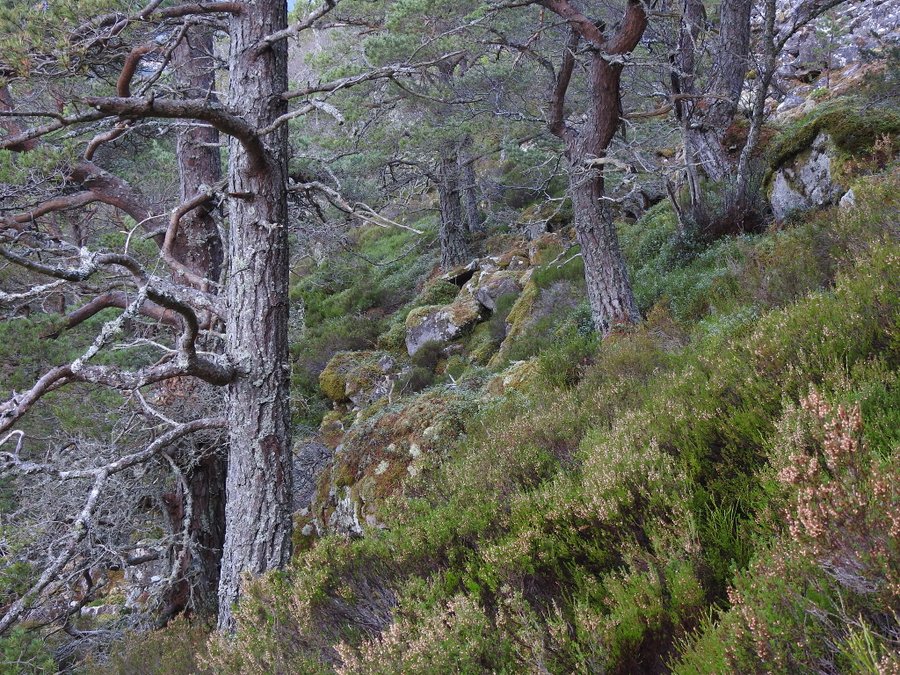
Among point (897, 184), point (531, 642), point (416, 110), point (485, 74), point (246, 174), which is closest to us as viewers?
point (531, 642)

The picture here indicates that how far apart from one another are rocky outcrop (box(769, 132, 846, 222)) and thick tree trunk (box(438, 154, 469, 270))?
335 inches

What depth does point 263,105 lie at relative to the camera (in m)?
4.76

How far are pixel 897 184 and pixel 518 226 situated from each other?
37.9 feet

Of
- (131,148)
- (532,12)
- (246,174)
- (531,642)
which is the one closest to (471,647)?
(531,642)

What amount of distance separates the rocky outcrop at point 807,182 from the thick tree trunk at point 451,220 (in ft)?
27.9

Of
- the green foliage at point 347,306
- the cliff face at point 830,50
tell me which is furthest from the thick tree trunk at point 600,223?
the cliff face at point 830,50

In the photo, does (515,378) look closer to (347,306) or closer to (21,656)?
(21,656)

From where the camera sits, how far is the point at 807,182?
7555 millimetres

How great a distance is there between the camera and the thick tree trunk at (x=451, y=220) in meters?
15.3

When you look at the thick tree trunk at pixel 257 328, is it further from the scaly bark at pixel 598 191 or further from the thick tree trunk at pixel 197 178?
the scaly bark at pixel 598 191

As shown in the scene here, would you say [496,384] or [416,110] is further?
[416,110]

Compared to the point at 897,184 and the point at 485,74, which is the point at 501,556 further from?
the point at 485,74

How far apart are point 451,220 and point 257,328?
1169cm

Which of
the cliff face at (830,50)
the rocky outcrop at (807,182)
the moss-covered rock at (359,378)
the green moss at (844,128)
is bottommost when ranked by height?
the moss-covered rock at (359,378)
